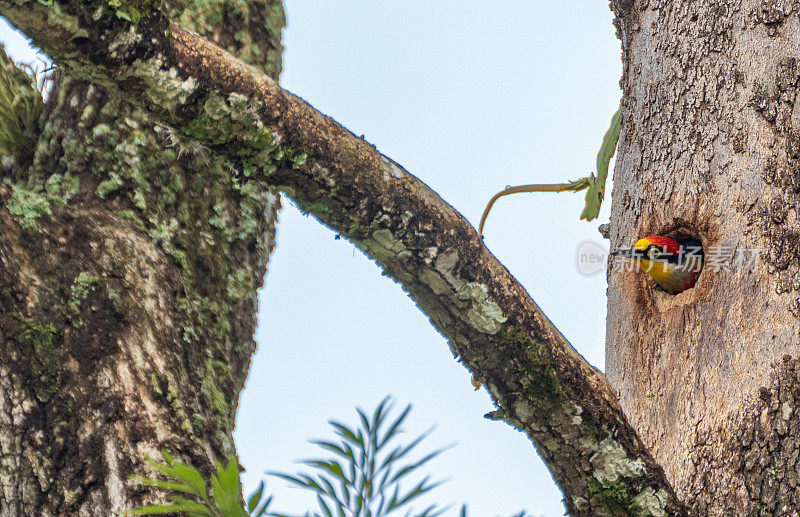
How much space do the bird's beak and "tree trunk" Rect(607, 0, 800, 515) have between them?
0.10 feet

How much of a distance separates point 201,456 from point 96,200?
878 millimetres

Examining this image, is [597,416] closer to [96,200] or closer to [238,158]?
[238,158]

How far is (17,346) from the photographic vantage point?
159cm

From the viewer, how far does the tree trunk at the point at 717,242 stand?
1675 mm

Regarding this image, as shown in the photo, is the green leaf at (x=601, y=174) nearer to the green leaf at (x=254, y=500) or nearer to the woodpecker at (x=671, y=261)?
the woodpecker at (x=671, y=261)

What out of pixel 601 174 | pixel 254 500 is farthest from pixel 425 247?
pixel 601 174

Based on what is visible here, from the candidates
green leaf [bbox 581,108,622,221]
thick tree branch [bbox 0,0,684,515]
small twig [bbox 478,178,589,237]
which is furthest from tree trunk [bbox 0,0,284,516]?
green leaf [bbox 581,108,622,221]

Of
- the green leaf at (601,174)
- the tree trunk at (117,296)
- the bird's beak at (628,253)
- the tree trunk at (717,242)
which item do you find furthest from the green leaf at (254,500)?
the green leaf at (601,174)

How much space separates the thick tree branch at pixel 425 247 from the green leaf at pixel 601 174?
3.27ft

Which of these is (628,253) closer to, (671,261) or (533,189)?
(671,261)

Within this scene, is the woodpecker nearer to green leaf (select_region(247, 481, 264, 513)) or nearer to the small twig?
the small twig

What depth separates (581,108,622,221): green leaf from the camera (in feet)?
7.96

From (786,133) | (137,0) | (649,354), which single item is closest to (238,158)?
(137,0)

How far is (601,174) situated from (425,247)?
1.19 metres
